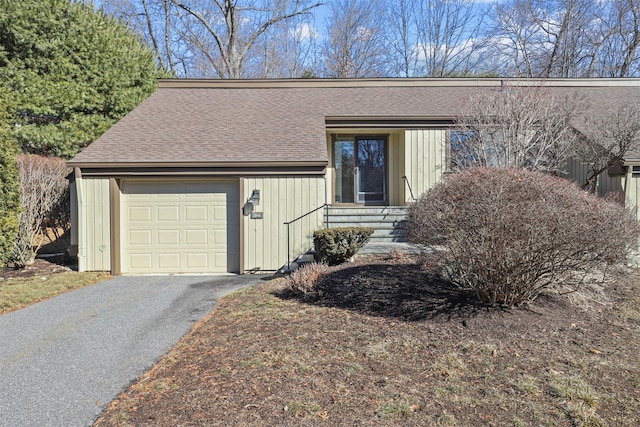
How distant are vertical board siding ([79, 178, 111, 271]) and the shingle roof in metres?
0.58

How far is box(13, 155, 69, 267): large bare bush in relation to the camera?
29.9 feet

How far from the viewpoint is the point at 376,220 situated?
9406 mm

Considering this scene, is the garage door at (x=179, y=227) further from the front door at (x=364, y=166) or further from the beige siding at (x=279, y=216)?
the front door at (x=364, y=166)

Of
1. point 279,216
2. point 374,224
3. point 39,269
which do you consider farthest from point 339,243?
point 39,269

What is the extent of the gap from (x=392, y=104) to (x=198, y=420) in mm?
10176

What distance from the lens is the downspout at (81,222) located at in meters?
8.67

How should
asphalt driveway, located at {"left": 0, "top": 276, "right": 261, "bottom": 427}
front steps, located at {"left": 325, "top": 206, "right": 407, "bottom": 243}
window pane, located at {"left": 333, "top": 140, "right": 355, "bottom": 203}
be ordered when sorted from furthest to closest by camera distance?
1. window pane, located at {"left": 333, "top": 140, "right": 355, "bottom": 203}
2. front steps, located at {"left": 325, "top": 206, "right": 407, "bottom": 243}
3. asphalt driveway, located at {"left": 0, "top": 276, "right": 261, "bottom": 427}

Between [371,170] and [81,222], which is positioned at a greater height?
[371,170]

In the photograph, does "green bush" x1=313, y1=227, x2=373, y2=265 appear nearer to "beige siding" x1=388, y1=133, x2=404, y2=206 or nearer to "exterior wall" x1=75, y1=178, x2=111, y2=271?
"beige siding" x1=388, y1=133, x2=404, y2=206

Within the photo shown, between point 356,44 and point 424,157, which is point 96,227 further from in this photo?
point 356,44

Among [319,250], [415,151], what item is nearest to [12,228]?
[319,250]

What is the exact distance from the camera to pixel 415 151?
1072cm

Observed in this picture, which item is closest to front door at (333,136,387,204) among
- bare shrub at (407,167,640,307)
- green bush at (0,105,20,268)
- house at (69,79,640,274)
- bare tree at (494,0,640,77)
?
house at (69,79,640,274)

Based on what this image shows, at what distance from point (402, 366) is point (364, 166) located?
8375 millimetres
